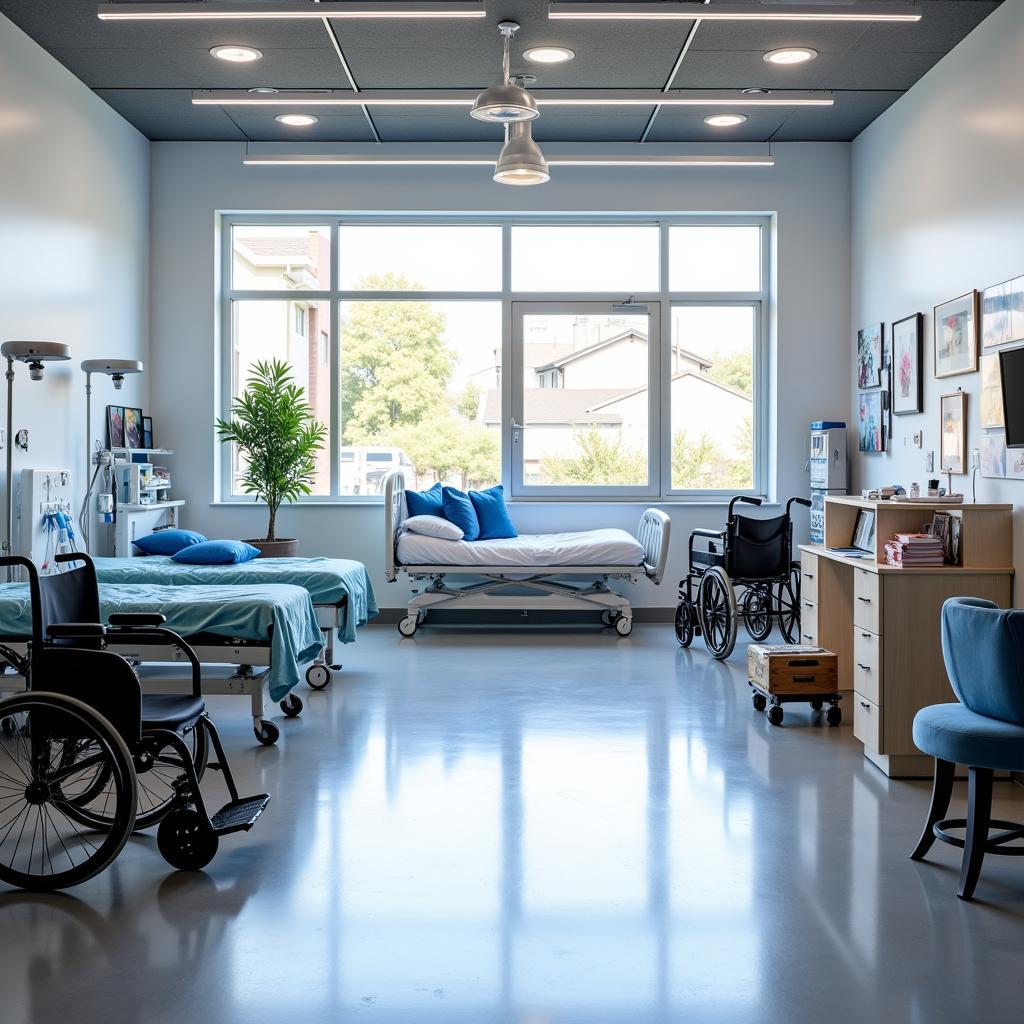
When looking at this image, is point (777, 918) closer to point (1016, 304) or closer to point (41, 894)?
point (41, 894)

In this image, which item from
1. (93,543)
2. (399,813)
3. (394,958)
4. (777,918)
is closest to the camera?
(394,958)

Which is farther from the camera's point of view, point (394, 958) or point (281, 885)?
point (281, 885)

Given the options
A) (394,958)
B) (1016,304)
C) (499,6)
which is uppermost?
(499,6)

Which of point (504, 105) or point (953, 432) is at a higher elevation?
point (504, 105)

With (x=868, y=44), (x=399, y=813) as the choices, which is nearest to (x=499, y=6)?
(x=868, y=44)

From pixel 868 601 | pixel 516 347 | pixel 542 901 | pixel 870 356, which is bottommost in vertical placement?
pixel 542 901

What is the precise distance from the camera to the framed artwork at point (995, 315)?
17.4 ft

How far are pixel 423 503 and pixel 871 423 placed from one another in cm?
328

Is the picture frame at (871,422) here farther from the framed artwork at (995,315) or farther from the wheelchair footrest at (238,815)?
the wheelchair footrest at (238,815)

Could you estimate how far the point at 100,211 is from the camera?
745 cm

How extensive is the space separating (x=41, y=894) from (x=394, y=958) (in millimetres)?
1119

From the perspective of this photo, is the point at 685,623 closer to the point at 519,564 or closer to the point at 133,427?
the point at 519,564

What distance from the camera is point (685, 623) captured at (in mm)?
7461

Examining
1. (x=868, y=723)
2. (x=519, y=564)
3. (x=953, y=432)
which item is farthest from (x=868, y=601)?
(x=519, y=564)
